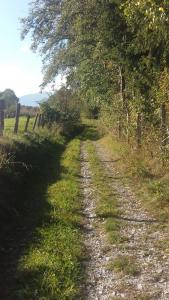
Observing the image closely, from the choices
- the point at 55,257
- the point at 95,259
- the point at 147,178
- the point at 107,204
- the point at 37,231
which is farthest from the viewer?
the point at 147,178

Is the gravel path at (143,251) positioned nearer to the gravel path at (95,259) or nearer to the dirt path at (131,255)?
the dirt path at (131,255)

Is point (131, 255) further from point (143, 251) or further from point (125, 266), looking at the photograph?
point (125, 266)

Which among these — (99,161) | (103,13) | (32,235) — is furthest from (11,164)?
(103,13)

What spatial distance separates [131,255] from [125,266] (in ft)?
1.84

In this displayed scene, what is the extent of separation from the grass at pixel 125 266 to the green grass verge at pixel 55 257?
0.55 m

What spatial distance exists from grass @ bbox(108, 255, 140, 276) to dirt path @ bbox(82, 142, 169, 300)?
73 millimetres

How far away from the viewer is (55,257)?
7305 millimetres

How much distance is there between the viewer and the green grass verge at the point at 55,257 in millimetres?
6164

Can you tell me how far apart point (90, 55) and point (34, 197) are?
17.2 metres

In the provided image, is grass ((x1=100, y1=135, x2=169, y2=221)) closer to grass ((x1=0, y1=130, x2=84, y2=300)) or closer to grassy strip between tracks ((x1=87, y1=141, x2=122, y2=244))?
grassy strip between tracks ((x1=87, y1=141, x2=122, y2=244))

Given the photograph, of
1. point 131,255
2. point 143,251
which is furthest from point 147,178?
point 131,255

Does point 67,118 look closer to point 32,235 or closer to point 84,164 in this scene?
point 84,164

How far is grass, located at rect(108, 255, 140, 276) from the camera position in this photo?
6801 mm

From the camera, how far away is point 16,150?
1384 centimetres
